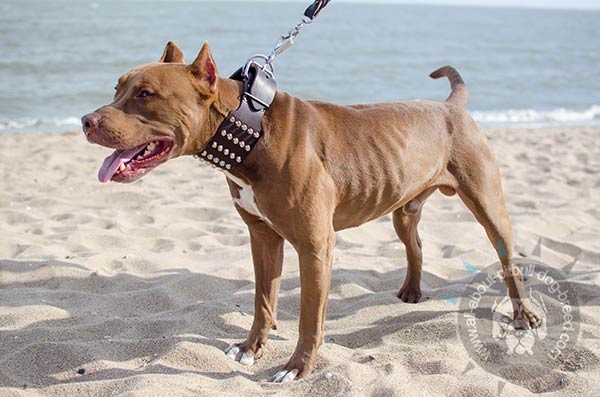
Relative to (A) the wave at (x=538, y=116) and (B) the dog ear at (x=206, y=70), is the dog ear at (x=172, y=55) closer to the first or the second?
(B) the dog ear at (x=206, y=70)

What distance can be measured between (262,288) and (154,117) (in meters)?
1.24

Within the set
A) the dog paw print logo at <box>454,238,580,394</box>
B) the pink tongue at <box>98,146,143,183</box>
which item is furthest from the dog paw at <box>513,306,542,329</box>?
the pink tongue at <box>98,146,143,183</box>

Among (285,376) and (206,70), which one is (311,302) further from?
(206,70)

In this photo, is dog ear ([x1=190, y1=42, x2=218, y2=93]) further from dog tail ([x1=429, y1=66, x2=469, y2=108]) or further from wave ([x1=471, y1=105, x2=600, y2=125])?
wave ([x1=471, y1=105, x2=600, y2=125])

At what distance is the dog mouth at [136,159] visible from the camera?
3152 mm

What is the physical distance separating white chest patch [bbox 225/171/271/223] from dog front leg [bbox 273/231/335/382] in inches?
11.0

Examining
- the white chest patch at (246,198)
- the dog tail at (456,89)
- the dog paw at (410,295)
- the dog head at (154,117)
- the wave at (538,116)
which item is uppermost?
the dog head at (154,117)

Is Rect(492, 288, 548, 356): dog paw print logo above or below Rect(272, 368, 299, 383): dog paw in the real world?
below

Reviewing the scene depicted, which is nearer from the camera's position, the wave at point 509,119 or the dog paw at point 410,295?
the dog paw at point 410,295

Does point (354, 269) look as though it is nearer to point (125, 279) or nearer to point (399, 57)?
point (125, 279)

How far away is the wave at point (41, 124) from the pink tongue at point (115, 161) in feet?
31.4

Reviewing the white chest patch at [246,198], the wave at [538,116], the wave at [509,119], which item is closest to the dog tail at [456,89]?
the white chest patch at [246,198]

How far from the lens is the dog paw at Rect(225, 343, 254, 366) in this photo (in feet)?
12.3

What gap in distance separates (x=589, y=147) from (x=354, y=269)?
22.6ft
